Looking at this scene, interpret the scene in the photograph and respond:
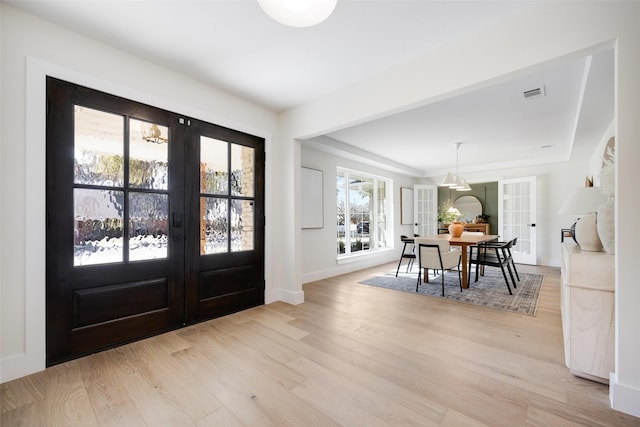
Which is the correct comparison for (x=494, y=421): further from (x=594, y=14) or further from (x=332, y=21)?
(x=332, y=21)

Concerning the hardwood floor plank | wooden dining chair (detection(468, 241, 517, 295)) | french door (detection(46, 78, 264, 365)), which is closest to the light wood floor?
the hardwood floor plank

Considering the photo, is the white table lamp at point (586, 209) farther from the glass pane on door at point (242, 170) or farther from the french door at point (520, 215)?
the french door at point (520, 215)

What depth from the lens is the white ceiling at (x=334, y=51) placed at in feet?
6.09

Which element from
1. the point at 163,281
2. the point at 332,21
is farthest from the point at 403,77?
the point at 163,281

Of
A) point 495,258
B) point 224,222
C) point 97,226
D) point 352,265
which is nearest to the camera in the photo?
point 97,226

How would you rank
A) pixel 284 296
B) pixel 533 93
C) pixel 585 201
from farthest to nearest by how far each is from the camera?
pixel 284 296
pixel 533 93
pixel 585 201

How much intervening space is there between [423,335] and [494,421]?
1.08m

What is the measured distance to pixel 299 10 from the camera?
1.27 meters

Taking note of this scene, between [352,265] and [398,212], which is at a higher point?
[398,212]

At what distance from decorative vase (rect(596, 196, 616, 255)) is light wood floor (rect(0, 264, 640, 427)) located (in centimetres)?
92

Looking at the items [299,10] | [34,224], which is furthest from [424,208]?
[34,224]

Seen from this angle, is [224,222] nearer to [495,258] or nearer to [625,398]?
[625,398]

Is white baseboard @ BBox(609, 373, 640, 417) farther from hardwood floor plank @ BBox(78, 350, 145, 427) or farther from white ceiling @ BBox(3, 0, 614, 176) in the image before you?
hardwood floor plank @ BBox(78, 350, 145, 427)

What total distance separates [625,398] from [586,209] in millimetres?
1646
